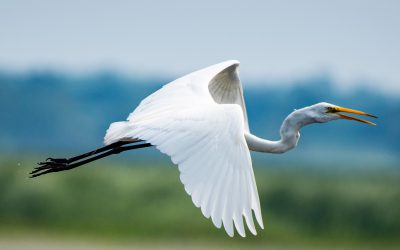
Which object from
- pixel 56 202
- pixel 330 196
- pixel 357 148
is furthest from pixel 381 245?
pixel 357 148

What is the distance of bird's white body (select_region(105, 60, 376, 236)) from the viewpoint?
16.2 feet

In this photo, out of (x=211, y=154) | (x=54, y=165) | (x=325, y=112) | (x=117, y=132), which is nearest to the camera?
(x=211, y=154)

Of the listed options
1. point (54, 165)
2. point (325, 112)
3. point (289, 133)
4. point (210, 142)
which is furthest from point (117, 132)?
point (325, 112)

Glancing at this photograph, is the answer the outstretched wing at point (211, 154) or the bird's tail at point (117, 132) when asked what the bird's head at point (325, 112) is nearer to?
the outstretched wing at point (211, 154)

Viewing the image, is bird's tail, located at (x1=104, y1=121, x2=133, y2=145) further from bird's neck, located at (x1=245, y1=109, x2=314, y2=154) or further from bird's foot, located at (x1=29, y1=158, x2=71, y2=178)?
bird's neck, located at (x1=245, y1=109, x2=314, y2=154)

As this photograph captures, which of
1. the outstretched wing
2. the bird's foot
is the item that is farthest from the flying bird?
the bird's foot

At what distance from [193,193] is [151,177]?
64.1 ft

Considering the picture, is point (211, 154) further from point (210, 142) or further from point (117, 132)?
point (117, 132)

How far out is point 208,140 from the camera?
17.4ft

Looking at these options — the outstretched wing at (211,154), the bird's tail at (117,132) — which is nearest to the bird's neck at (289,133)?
the outstretched wing at (211,154)

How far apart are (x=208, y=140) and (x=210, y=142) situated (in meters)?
0.02

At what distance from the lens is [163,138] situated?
17.7ft

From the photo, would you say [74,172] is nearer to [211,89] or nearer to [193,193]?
[211,89]

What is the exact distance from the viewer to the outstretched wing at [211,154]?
493cm
